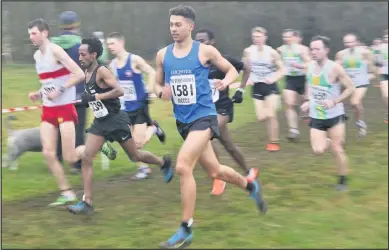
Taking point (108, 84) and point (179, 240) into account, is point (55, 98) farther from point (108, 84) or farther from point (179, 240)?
point (179, 240)

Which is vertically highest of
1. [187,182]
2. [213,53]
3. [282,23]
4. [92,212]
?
[213,53]

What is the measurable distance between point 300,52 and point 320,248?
674cm

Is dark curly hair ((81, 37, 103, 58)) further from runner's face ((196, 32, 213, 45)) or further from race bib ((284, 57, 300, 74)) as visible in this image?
race bib ((284, 57, 300, 74))

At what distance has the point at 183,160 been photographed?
19.5 feet

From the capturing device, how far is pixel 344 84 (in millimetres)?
8023

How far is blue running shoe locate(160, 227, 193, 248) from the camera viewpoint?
5852 millimetres

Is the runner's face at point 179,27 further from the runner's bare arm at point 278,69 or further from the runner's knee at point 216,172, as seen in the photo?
the runner's bare arm at point 278,69

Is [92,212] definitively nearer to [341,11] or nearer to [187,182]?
[187,182]

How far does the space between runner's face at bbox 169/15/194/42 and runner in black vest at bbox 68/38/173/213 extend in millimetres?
1218

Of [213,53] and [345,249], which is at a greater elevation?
[213,53]

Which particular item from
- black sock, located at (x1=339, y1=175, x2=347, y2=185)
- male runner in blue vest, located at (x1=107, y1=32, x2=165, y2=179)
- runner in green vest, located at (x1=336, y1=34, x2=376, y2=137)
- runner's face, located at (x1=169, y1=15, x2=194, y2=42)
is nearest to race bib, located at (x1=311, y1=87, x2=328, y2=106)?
black sock, located at (x1=339, y1=175, x2=347, y2=185)

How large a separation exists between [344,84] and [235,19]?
64.1ft

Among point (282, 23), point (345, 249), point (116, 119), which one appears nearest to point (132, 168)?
point (116, 119)

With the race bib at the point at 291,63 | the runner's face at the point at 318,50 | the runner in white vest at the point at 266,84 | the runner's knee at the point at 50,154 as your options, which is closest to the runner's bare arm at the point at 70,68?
the runner's knee at the point at 50,154
